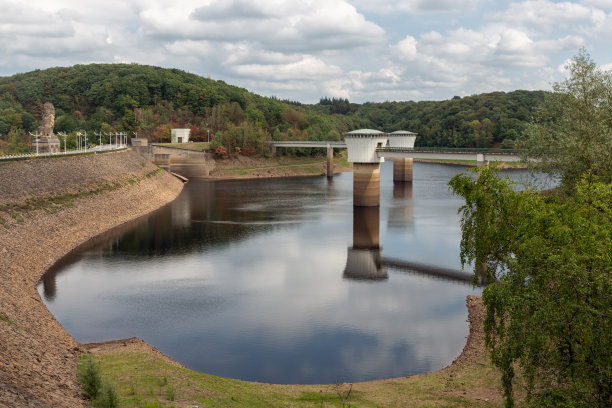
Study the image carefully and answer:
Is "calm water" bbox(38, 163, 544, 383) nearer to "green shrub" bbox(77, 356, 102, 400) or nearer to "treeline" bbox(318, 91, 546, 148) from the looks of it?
"green shrub" bbox(77, 356, 102, 400)

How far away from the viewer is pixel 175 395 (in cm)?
1819

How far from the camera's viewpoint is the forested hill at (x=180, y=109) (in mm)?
155500

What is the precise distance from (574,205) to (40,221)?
4319cm

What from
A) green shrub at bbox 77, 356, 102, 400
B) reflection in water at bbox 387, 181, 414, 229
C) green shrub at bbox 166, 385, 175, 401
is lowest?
green shrub at bbox 166, 385, 175, 401

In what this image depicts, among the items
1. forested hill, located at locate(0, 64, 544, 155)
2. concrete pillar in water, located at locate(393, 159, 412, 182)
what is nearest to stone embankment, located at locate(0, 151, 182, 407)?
concrete pillar in water, located at locate(393, 159, 412, 182)

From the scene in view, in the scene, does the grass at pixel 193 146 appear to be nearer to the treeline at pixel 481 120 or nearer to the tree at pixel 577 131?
the treeline at pixel 481 120

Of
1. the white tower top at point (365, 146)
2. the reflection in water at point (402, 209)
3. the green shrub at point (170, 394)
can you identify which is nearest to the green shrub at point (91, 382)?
the green shrub at point (170, 394)

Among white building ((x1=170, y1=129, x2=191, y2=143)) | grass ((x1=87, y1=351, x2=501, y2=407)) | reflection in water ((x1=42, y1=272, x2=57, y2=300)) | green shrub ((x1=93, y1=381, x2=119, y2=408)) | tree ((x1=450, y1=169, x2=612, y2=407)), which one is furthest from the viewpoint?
white building ((x1=170, y1=129, x2=191, y2=143))

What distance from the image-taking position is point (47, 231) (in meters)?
45.7

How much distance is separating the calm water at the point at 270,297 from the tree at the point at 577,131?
1015 cm

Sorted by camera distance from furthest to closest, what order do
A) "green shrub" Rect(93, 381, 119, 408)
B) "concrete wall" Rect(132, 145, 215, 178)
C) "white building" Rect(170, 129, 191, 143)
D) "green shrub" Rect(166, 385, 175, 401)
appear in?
"white building" Rect(170, 129, 191, 143) → "concrete wall" Rect(132, 145, 215, 178) → "green shrub" Rect(166, 385, 175, 401) → "green shrub" Rect(93, 381, 119, 408)

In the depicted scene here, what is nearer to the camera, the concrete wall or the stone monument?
the stone monument

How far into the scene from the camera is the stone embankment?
1817cm

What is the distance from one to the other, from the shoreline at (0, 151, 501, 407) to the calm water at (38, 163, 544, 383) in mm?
1047
